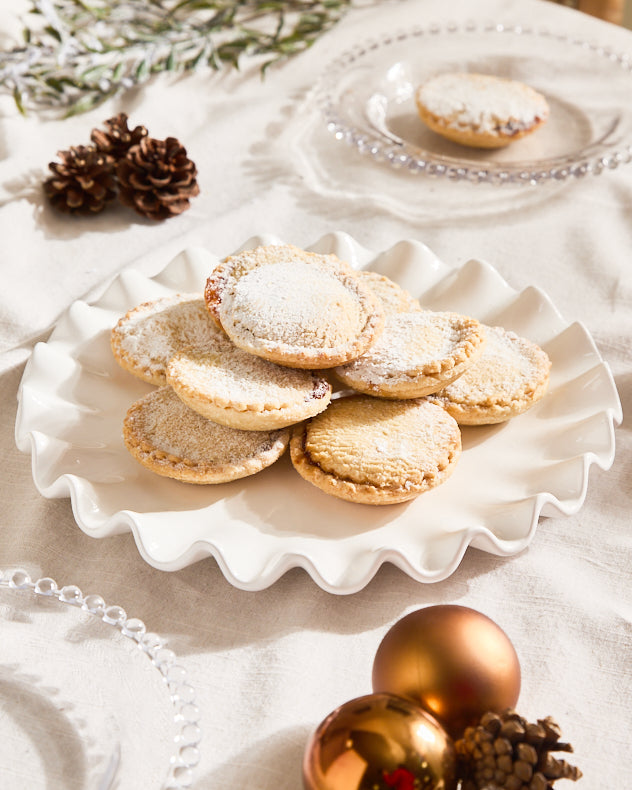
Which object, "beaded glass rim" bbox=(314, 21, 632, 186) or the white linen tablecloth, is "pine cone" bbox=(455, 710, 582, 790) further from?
"beaded glass rim" bbox=(314, 21, 632, 186)

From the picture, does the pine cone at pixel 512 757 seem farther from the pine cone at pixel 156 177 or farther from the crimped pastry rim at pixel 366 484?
the pine cone at pixel 156 177

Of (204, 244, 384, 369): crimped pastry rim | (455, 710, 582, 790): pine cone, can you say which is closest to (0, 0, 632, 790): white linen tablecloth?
(455, 710, 582, 790): pine cone

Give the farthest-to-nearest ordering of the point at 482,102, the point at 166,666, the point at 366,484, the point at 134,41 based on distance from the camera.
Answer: the point at 134,41 → the point at 482,102 → the point at 366,484 → the point at 166,666

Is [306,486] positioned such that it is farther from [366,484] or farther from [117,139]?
[117,139]

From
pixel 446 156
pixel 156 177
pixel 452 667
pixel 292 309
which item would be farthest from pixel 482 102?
pixel 452 667

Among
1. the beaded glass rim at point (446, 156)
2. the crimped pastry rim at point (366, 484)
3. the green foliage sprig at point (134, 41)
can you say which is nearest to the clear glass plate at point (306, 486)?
the crimped pastry rim at point (366, 484)

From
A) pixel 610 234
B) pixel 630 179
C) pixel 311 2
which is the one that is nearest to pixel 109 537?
pixel 610 234
